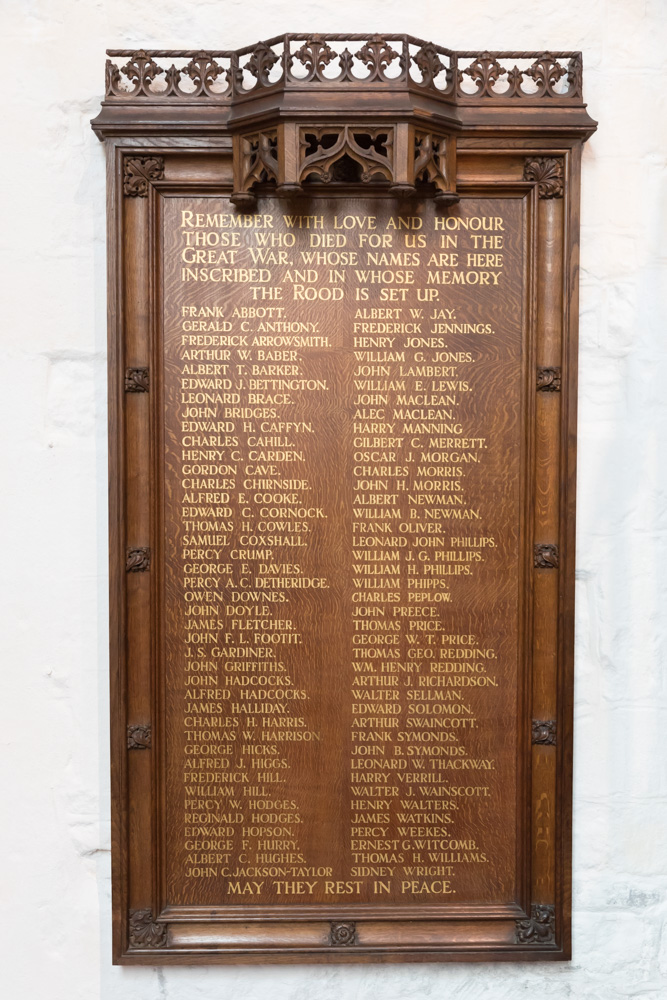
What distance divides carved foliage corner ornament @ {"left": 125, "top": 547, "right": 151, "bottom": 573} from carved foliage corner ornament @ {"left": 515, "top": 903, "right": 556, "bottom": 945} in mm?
1404

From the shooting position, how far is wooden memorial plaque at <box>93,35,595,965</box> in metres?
1.91

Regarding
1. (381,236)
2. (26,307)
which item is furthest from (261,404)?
(26,307)

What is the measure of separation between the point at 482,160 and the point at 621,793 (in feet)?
5.80

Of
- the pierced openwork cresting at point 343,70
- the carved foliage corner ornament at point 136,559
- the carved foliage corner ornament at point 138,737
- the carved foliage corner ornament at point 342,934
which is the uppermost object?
the pierced openwork cresting at point 343,70

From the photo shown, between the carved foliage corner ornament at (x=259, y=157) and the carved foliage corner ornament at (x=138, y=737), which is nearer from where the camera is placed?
the carved foliage corner ornament at (x=259, y=157)

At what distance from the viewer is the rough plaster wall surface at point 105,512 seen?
1.92 m

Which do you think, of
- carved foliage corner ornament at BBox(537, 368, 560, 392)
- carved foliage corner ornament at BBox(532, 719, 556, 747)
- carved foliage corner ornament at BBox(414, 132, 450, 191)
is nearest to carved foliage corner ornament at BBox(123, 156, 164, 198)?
carved foliage corner ornament at BBox(414, 132, 450, 191)

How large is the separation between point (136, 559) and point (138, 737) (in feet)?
1.57

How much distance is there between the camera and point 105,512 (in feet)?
6.46

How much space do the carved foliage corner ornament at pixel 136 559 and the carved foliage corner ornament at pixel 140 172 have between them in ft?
3.08

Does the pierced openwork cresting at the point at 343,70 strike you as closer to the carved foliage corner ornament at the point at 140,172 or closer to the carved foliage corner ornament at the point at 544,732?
the carved foliage corner ornament at the point at 140,172

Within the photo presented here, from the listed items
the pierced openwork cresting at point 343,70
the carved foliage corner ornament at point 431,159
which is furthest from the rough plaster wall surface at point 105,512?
the carved foliage corner ornament at point 431,159

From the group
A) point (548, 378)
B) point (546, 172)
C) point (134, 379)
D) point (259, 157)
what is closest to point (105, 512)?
point (134, 379)

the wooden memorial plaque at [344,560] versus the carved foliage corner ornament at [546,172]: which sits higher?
the carved foliage corner ornament at [546,172]
